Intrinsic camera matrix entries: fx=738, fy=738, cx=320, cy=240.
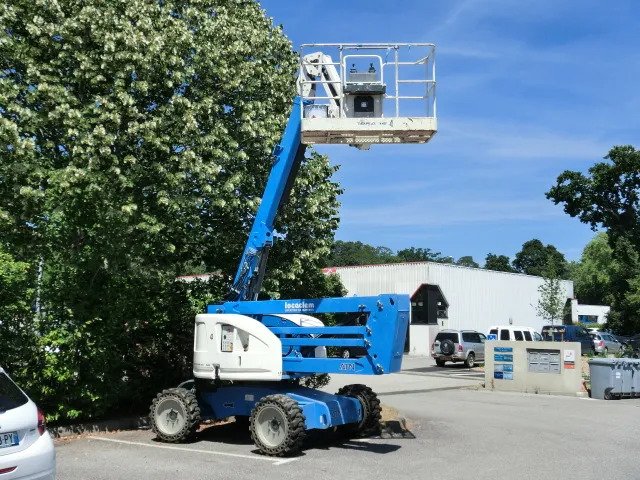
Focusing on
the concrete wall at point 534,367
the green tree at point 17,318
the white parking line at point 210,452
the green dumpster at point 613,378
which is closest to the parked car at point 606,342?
the concrete wall at point 534,367

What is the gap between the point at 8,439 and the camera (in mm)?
7109

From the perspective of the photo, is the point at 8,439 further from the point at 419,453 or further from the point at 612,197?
the point at 612,197

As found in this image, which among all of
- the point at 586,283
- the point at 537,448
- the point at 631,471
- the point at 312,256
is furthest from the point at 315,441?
the point at 586,283

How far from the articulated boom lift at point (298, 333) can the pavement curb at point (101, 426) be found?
1.45 metres

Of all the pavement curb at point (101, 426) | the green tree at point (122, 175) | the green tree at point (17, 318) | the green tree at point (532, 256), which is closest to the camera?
the green tree at point (17, 318)

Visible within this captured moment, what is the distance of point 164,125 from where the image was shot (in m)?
14.0

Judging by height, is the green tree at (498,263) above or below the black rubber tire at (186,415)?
above

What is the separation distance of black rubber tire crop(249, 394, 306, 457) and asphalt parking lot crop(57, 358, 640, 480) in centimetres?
18

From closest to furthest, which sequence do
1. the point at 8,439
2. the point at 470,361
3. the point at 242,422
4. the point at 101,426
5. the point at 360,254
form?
1. the point at 8,439
2. the point at 101,426
3. the point at 242,422
4. the point at 470,361
5. the point at 360,254

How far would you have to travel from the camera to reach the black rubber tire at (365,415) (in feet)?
41.7

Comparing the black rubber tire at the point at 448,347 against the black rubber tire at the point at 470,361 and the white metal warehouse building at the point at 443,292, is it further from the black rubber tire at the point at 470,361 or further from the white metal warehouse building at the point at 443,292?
the white metal warehouse building at the point at 443,292

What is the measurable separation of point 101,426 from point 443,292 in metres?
37.4

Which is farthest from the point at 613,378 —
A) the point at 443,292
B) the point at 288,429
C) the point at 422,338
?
the point at 443,292

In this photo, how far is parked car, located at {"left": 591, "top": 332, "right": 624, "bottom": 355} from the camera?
44156 millimetres
